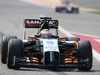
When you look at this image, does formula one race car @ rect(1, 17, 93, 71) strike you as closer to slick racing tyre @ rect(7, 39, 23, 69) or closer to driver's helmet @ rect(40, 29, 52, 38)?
slick racing tyre @ rect(7, 39, 23, 69)

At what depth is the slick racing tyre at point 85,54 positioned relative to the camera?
981cm

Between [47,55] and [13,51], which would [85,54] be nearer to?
[47,55]

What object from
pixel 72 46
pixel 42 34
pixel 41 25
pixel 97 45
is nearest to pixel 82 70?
pixel 72 46

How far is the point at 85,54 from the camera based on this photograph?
998 centimetres

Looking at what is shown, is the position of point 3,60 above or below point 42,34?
below

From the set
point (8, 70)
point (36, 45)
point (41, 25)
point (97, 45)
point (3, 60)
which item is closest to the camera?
point (8, 70)

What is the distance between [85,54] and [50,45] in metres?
0.85

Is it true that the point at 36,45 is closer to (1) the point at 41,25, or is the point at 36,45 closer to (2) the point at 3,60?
(2) the point at 3,60

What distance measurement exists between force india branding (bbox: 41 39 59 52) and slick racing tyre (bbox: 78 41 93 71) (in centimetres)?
60

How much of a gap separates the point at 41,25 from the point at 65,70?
8.74 ft

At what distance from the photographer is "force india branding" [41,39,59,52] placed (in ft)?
32.1

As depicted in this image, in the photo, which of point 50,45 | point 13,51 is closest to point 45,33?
point 50,45

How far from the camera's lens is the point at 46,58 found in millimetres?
9703

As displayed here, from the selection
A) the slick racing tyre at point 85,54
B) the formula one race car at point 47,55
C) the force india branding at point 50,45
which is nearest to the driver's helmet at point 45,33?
the formula one race car at point 47,55
